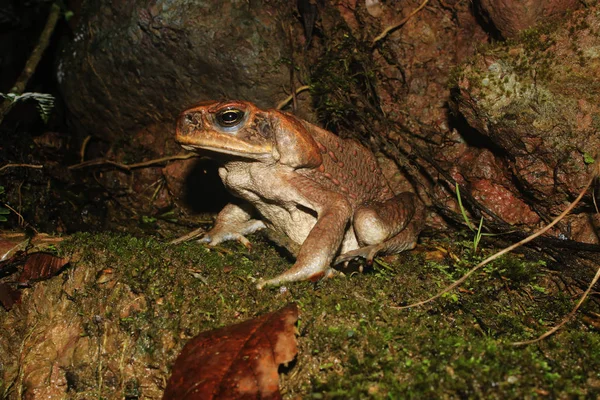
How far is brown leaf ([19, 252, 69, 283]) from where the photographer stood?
3207mm

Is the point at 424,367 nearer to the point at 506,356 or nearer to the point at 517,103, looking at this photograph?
the point at 506,356

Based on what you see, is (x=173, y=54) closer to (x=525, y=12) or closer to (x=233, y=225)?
(x=233, y=225)

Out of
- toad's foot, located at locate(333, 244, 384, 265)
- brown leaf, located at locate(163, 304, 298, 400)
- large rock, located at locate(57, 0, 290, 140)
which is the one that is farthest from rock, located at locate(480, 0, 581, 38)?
brown leaf, located at locate(163, 304, 298, 400)

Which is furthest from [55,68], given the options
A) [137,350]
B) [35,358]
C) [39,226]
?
[137,350]

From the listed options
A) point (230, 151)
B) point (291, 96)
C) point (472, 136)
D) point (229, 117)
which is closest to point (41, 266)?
point (230, 151)

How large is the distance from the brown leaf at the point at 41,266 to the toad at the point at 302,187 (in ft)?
3.86

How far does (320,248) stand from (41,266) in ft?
6.78

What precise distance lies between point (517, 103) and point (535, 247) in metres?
1.23

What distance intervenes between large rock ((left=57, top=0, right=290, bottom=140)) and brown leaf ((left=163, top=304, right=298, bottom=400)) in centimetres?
296

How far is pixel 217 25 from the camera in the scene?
454 cm

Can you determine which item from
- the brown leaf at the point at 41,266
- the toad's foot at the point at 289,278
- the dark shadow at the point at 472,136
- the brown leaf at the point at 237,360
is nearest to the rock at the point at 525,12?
the dark shadow at the point at 472,136

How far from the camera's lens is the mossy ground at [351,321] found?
2256mm

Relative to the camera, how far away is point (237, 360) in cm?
224

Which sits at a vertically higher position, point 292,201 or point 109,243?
point 292,201
